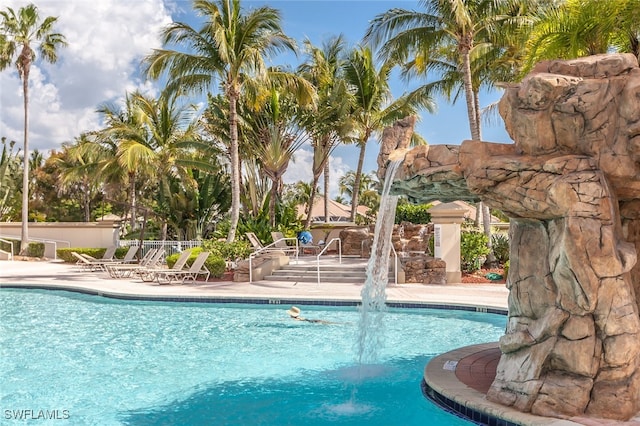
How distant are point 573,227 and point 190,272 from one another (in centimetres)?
1379

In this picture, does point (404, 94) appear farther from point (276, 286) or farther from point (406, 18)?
point (276, 286)

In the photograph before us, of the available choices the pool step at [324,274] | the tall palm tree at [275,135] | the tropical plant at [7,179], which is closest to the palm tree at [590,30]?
the pool step at [324,274]

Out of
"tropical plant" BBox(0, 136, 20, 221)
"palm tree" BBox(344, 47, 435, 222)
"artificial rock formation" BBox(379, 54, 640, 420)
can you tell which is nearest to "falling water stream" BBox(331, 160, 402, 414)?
"artificial rock formation" BBox(379, 54, 640, 420)

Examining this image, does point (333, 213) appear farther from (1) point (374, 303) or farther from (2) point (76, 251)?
(1) point (374, 303)

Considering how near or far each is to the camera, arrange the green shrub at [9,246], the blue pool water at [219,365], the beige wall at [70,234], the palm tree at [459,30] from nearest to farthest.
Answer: the blue pool water at [219,365] < the palm tree at [459,30] < the beige wall at [70,234] < the green shrub at [9,246]

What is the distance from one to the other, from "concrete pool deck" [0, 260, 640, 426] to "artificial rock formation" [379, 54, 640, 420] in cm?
30

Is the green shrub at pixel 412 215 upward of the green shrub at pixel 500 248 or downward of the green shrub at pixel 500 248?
upward

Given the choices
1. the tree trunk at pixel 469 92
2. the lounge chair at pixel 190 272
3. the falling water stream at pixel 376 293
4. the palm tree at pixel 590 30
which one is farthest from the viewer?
the tree trunk at pixel 469 92

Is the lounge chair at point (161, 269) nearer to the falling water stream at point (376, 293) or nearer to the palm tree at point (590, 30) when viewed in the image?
the falling water stream at point (376, 293)

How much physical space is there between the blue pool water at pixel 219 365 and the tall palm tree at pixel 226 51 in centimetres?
821

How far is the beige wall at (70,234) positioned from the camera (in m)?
28.1

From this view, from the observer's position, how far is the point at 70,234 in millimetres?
28828

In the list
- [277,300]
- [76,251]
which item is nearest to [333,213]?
[76,251]

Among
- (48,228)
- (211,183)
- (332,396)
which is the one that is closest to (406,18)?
(211,183)
